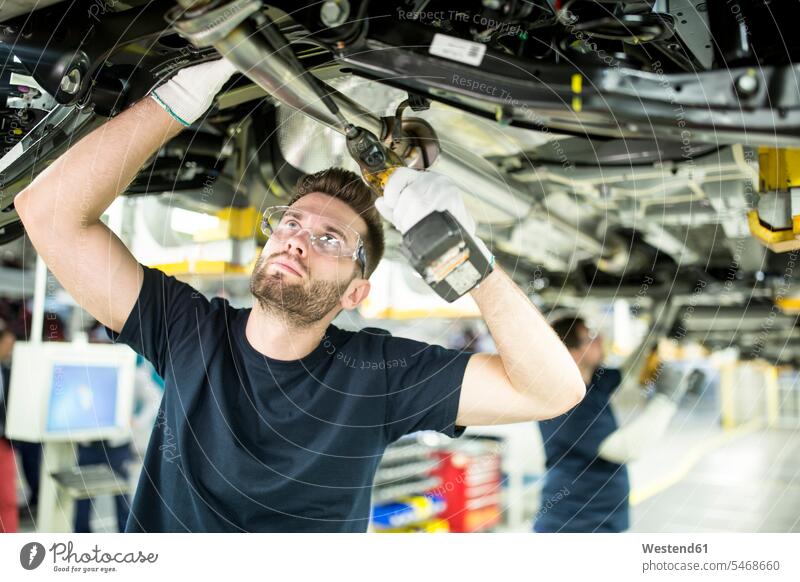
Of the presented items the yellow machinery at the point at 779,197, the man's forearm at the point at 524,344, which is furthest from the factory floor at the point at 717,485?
the man's forearm at the point at 524,344

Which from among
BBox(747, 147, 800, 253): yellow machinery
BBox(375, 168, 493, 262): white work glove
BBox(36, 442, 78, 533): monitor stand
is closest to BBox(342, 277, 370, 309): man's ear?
BBox(375, 168, 493, 262): white work glove

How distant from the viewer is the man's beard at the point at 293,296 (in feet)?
3.65

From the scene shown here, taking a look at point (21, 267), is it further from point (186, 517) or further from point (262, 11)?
point (262, 11)

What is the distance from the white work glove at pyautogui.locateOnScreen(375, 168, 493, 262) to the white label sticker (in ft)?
0.53

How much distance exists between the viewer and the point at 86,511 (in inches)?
105

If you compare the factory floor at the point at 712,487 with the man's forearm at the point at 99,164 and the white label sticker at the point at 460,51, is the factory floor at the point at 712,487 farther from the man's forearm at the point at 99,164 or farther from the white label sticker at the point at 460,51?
the white label sticker at the point at 460,51

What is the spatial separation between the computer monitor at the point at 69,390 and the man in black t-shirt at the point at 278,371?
3.69ft

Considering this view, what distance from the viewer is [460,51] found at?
0.85 metres

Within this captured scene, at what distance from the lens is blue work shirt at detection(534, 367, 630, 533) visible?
6.47ft

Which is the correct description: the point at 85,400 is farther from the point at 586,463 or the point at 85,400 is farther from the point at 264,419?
the point at 586,463

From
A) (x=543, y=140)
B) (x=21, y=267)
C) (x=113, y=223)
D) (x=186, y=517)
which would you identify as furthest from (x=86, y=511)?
(x=543, y=140)

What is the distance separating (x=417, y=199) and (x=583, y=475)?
141cm

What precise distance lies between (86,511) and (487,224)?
195 centimetres

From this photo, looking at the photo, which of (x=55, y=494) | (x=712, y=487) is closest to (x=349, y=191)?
(x=55, y=494)
